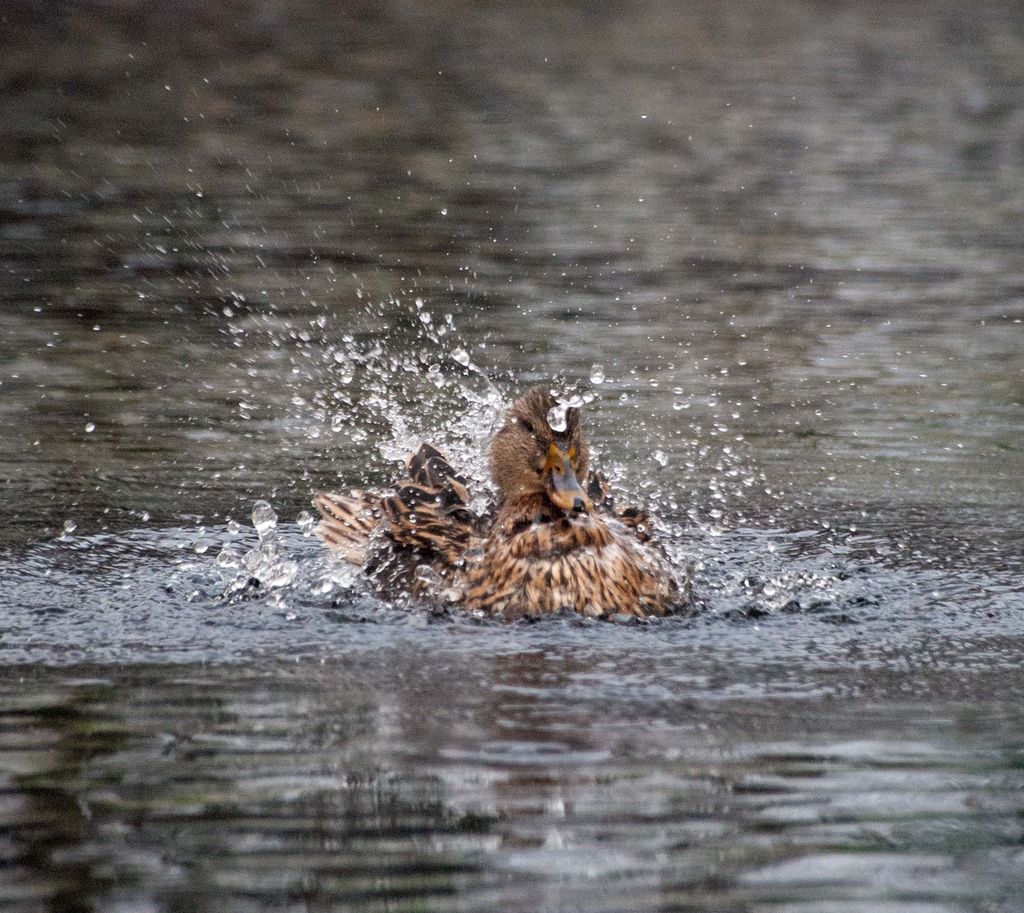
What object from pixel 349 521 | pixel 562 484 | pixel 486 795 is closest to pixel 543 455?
pixel 562 484

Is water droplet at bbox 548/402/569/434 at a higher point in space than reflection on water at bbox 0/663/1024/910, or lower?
higher

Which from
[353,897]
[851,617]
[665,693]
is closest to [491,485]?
[851,617]

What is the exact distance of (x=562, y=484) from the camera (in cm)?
764

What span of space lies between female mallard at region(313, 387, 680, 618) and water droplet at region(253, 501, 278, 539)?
0.33 m

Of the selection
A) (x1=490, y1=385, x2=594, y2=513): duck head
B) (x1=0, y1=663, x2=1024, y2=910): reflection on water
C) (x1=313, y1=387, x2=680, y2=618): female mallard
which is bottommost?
(x1=0, y1=663, x2=1024, y2=910): reflection on water

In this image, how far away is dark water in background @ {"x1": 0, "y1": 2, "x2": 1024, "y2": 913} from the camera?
5066 millimetres

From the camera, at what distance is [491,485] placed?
866cm

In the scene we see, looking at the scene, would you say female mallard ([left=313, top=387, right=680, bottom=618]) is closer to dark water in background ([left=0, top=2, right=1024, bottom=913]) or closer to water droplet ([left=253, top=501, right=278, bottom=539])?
dark water in background ([left=0, top=2, right=1024, bottom=913])

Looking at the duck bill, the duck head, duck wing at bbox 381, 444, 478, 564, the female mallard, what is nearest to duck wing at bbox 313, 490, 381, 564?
the female mallard

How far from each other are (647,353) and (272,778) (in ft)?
22.5

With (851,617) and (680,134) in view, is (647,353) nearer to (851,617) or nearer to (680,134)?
(851,617)

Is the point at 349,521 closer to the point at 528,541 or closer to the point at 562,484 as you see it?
the point at 528,541

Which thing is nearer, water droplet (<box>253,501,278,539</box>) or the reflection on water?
the reflection on water

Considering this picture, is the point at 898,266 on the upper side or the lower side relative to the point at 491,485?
upper
